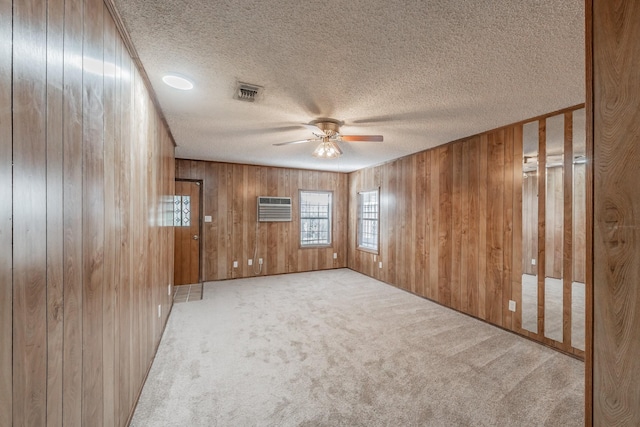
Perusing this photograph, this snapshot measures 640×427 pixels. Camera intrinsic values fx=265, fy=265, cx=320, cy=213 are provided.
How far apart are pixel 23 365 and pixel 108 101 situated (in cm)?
125

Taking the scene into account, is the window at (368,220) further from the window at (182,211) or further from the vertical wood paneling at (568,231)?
the window at (182,211)

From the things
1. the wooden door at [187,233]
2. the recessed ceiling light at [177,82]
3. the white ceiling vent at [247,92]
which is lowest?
the wooden door at [187,233]

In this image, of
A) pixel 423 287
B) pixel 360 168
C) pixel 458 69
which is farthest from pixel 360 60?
pixel 360 168

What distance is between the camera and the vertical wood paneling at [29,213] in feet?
2.37

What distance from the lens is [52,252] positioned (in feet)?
2.94

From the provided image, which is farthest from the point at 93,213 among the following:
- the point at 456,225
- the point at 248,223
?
the point at 248,223

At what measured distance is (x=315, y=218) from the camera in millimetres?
6469

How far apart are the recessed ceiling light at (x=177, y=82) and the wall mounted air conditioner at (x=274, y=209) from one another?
357cm

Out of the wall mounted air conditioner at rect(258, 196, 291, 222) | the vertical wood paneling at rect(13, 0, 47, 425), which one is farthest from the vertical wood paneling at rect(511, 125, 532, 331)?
the wall mounted air conditioner at rect(258, 196, 291, 222)

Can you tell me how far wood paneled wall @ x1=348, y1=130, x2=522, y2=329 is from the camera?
3191mm

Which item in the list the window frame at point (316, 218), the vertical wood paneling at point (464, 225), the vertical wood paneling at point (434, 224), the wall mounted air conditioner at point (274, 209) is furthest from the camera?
the window frame at point (316, 218)

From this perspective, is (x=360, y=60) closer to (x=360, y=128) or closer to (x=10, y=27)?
(x=360, y=128)

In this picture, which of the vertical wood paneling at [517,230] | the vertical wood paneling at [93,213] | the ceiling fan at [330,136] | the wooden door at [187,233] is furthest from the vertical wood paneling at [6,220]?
the wooden door at [187,233]

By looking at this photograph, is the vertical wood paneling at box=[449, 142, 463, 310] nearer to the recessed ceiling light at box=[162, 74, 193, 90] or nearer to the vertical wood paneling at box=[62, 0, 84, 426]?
the recessed ceiling light at box=[162, 74, 193, 90]
